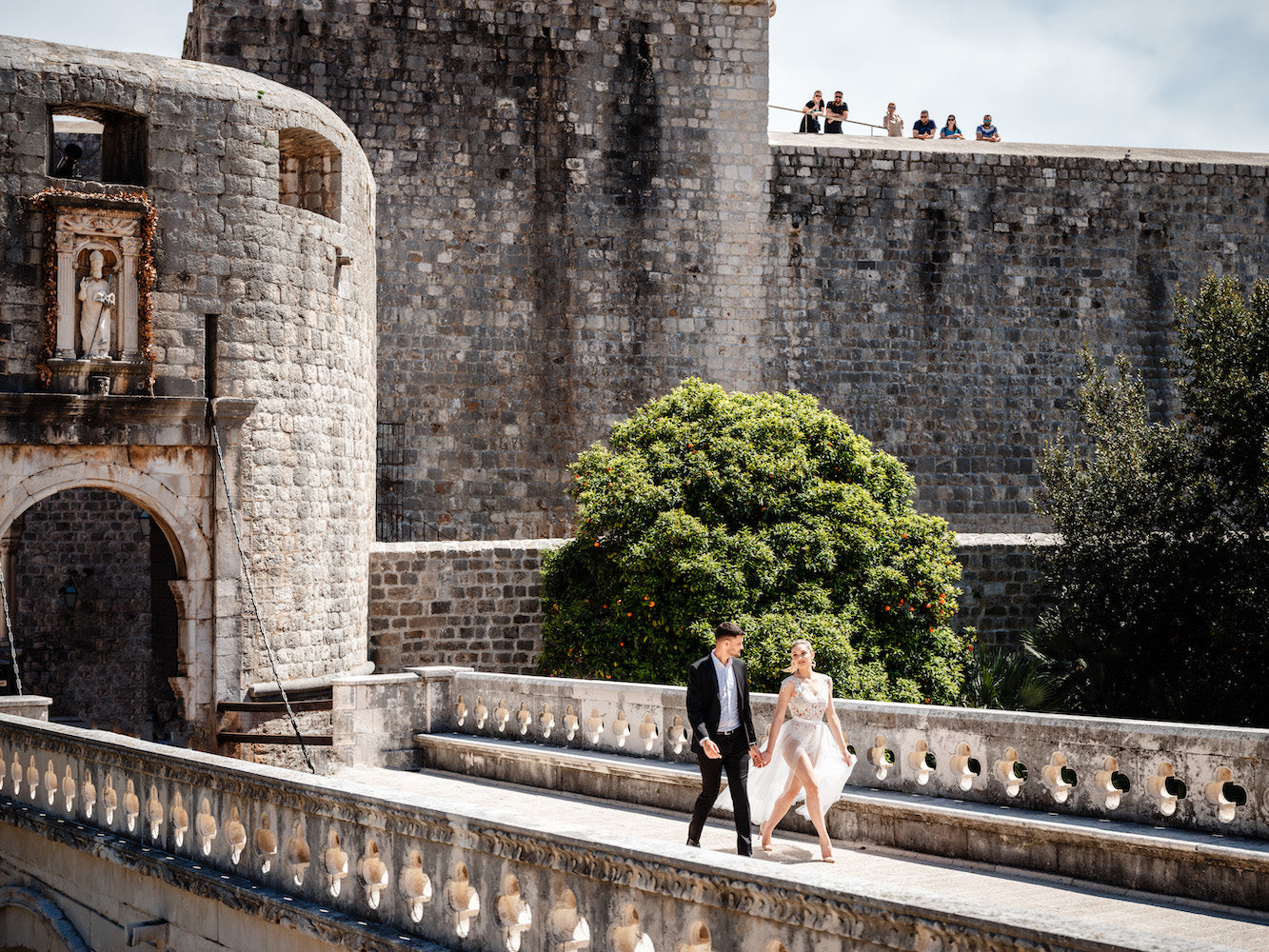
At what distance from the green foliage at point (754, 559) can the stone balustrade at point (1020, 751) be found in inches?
163

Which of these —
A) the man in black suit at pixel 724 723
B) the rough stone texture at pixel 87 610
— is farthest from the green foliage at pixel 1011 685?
the rough stone texture at pixel 87 610

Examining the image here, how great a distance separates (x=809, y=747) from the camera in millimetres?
7672

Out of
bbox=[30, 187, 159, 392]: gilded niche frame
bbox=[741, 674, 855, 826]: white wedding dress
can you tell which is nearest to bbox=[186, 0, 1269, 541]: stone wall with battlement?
bbox=[30, 187, 159, 392]: gilded niche frame

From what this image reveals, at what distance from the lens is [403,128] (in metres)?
21.0

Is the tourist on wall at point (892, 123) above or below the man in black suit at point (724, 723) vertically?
above

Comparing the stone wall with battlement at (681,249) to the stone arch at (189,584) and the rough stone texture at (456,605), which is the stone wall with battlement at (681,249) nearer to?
the rough stone texture at (456,605)

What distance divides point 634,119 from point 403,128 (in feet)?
12.4

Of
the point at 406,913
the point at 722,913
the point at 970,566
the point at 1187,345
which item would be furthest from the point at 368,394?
the point at 722,913

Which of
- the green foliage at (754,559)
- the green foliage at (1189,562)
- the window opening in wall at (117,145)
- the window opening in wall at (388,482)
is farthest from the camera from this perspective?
the window opening in wall at (388,482)

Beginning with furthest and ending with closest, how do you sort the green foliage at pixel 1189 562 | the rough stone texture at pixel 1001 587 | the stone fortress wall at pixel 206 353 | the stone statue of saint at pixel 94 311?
1. the rough stone texture at pixel 1001 587
2. the green foliage at pixel 1189 562
3. the stone statue of saint at pixel 94 311
4. the stone fortress wall at pixel 206 353

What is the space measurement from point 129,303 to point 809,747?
9202mm

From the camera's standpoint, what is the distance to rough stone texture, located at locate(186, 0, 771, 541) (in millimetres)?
20875

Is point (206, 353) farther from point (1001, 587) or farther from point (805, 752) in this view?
point (1001, 587)

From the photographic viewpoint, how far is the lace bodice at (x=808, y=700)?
771 cm
